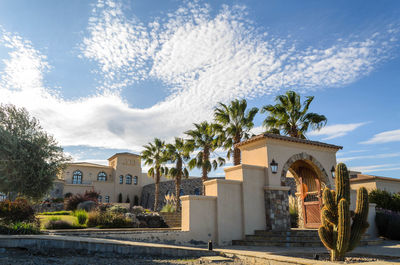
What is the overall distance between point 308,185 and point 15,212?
11.9 metres

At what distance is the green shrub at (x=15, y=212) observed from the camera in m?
10.3

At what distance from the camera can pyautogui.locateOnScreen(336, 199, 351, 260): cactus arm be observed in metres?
6.80

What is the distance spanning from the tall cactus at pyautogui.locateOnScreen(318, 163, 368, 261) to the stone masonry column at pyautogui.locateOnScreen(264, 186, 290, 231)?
4.44 m

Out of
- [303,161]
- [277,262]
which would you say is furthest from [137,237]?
[303,161]

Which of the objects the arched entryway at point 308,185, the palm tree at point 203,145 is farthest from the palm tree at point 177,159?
the arched entryway at point 308,185

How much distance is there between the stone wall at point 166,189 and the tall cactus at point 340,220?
2336 cm

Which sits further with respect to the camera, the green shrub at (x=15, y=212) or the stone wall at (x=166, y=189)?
the stone wall at (x=166, y=189)

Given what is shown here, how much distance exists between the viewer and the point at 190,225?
1055 centimetres

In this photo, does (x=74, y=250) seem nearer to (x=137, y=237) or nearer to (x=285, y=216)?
(x=137, y=237)

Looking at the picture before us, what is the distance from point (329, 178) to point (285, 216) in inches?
123

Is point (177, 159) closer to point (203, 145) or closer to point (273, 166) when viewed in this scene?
point (203, 145)

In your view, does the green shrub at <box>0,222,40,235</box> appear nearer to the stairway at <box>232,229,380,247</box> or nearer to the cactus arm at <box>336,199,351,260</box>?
the stairway at <box>232,229,380,247</box>

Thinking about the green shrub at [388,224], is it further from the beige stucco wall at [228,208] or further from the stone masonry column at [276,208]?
the beige stucco wall at [228,208]

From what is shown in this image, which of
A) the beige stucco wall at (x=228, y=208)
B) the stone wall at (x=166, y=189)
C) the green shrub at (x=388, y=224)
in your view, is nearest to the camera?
the beige stucco wall at (x=228, y=208)
